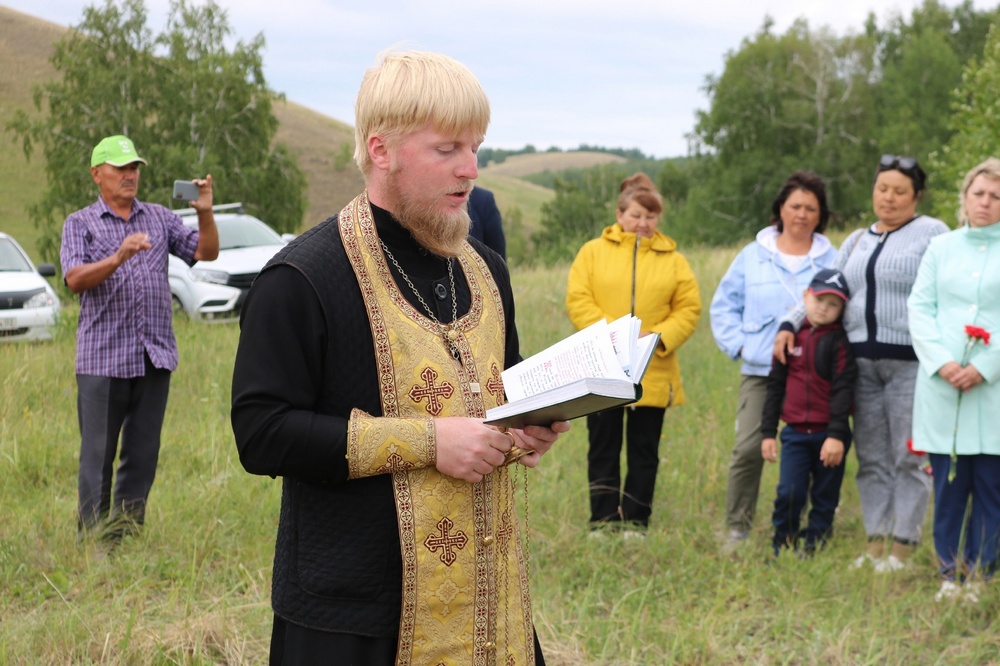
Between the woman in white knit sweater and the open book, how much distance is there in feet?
12.5

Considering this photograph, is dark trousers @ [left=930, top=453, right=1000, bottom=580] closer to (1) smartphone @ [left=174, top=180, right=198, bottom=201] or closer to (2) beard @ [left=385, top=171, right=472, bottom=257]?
(2) beard @ [left=385, top=171, right=472, bottom=257]

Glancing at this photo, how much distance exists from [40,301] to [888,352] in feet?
30.0

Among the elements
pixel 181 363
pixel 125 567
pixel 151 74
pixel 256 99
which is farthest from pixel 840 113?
pixel 125 567

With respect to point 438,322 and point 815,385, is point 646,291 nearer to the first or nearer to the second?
point 815,385

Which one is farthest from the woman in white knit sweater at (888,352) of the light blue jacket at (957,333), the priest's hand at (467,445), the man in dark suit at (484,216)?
the priest's hand at (467,445)

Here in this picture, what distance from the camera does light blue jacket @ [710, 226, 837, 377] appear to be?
239 inches

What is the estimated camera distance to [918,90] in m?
43.8

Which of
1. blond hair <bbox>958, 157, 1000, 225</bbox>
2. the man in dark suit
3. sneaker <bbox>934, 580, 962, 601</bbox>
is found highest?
blond hair <bbox>958, 157, 1000, 225</bbox>

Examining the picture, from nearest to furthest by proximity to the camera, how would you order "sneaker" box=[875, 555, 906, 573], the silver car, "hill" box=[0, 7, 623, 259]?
"sneaker" box=[875, 555, 906, 573], the silver car, "hill" box=[0, 7, 623, 259]

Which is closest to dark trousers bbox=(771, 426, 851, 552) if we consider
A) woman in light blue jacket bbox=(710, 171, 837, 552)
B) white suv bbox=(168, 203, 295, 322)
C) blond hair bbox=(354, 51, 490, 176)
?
woman in light blue jacket bbox=(710, 171, 837, 552)

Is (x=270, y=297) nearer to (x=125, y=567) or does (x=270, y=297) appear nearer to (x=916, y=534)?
(x=125, y=567)

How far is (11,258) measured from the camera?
12305 mm

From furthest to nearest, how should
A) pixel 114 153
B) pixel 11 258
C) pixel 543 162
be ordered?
pixel 543 162 < pixel 11 258 < pixel 114 153

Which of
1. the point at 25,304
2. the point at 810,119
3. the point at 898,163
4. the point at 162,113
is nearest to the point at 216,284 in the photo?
the point at 25,304
